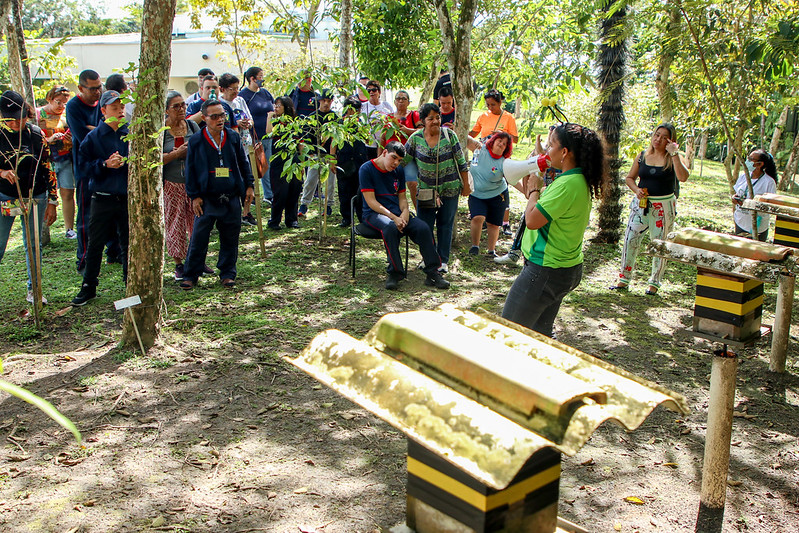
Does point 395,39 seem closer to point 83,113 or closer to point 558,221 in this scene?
point 83,113

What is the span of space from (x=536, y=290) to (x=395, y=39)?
9.13 m

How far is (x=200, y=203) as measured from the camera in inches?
281

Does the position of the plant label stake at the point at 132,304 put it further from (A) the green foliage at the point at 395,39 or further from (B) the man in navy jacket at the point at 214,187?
(A) the green foliage at the point at 395,39

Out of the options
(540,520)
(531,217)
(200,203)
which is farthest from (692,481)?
(200,203)

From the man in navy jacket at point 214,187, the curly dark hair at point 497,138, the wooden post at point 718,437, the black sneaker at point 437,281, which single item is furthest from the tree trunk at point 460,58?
the wooden post at point 718,437

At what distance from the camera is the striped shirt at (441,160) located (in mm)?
7898

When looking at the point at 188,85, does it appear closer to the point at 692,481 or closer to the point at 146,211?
the point at 146,211

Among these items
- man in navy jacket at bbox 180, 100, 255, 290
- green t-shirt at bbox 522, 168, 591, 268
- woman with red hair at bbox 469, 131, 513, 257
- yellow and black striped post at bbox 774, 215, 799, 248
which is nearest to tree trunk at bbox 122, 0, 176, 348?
man in navy jacket at bbox 180, 100, 255, 290

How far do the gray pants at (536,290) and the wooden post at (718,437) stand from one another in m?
1.19

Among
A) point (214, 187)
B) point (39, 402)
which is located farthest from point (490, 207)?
point (39, 402)

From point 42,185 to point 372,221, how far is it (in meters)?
3.23

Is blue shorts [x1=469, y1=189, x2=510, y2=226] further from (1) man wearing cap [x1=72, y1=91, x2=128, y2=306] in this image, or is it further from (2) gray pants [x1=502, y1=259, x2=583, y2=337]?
(2) gray pants [x1=502, y1=259, x2=583, y2=337]

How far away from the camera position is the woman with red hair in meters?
8.51

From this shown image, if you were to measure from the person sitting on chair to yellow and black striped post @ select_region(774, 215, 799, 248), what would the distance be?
318 cm
